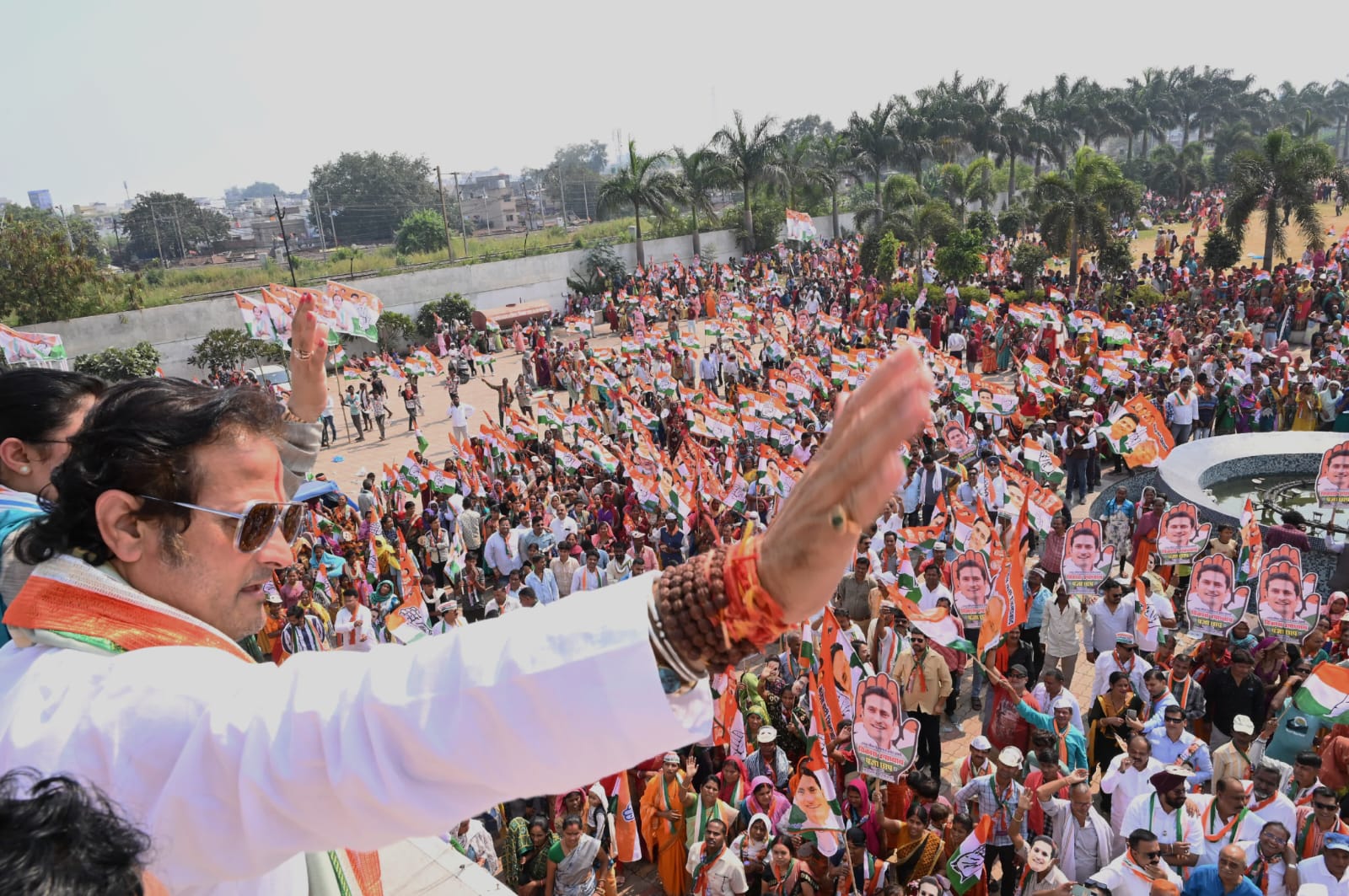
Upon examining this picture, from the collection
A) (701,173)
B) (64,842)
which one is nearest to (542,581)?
(64,842)

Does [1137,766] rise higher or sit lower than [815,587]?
lower

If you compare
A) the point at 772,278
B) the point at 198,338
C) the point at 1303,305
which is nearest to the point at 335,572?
the point at 1303,305

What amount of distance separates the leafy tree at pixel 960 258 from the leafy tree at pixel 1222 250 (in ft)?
19.9

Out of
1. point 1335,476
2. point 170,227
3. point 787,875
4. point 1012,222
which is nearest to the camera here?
point 787,875

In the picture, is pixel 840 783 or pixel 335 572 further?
pixel 335 572

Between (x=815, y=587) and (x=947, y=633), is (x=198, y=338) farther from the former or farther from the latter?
(x=815, y=587)

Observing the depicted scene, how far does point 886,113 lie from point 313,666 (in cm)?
4351

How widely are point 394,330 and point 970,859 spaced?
93.7 ft

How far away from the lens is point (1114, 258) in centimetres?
2495

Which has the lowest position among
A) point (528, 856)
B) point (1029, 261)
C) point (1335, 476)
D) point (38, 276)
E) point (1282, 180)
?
point (528, 856)

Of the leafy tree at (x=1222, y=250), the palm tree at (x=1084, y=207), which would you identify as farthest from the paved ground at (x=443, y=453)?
the leafy tree at (x=1222, y=250)

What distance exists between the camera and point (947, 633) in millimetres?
6809

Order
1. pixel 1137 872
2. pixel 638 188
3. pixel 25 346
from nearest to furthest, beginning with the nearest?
pixel 1137 872, pixel 25 346, pixel 638 188

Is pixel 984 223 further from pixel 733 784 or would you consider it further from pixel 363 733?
pixel 363 733
